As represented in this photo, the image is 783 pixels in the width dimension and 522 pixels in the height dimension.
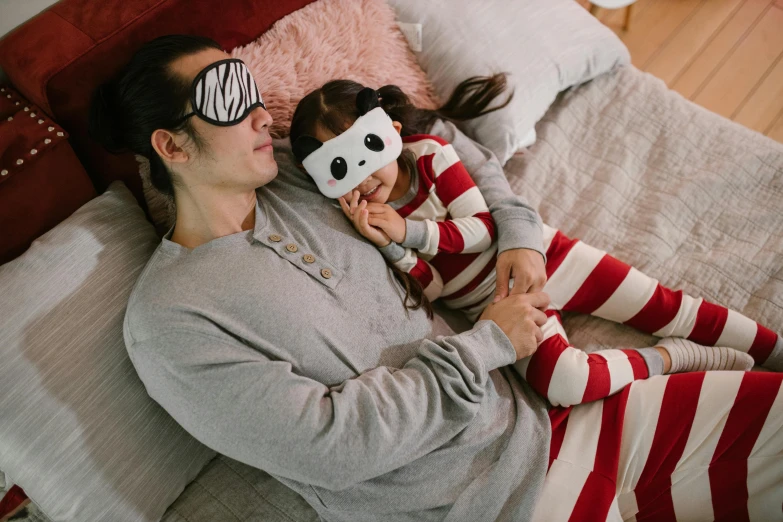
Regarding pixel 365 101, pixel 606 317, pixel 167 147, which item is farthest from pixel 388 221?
pixel 606 317

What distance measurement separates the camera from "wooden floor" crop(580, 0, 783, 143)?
2.09 m

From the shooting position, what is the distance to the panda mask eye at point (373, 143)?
4.00ft

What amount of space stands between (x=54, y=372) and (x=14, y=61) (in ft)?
2.19

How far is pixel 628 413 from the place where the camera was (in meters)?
1.14

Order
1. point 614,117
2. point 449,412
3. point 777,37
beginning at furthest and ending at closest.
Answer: point 777,37, point 614,117, point 449,412

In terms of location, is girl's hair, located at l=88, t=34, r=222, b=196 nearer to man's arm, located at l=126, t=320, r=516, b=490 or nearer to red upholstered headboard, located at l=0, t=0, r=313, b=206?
red upholstered headboard, located at l=0, t=0, r=313, b=206

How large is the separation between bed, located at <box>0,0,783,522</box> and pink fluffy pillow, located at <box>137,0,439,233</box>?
38mm

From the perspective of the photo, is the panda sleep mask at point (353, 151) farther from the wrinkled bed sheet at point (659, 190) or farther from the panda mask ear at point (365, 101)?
the wrinkled bed sheet at point (659, 190)

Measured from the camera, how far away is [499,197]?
138 centimetres

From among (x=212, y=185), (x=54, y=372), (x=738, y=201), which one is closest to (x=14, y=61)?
(x=212, y=185)

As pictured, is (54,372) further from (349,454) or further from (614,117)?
(614,117)

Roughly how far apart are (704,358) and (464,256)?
24.0 inches

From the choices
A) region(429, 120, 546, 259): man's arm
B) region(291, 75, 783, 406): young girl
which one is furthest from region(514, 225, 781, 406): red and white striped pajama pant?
region(429, 120, 546, 259): man's arm

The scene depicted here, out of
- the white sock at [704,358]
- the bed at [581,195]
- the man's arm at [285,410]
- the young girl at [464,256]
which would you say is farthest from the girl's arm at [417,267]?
the white sock at [704,358]
